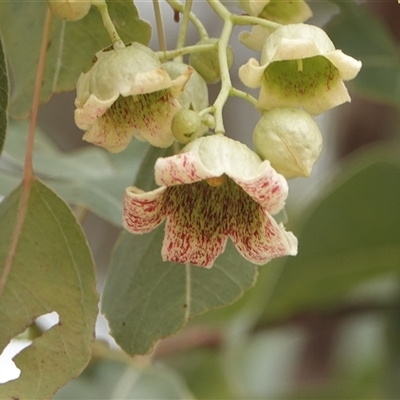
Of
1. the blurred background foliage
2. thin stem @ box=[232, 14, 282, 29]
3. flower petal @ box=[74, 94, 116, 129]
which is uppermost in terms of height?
flower petal @ box=[74, 94, 116, 129]

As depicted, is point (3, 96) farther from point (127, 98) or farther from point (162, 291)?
point (162, 291)

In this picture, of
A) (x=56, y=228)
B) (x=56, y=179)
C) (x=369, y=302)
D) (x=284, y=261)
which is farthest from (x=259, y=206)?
(x=369, y=302)

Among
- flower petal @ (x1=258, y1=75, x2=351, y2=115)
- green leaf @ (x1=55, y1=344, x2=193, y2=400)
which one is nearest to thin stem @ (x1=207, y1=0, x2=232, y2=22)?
flower petal @ (x1=258, y1=75, x2=351, y2=115)

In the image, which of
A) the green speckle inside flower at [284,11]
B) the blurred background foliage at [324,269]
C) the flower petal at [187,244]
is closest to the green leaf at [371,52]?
the blurred background foliage at [324,269]

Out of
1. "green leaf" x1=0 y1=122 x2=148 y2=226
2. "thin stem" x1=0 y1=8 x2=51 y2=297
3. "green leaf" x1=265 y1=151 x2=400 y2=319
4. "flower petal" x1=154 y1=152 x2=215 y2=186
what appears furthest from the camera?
"green leaf" x1=265 y1=151 x2=400 y2=319

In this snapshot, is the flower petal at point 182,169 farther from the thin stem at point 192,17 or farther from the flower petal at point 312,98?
the thin stem at point 192,17

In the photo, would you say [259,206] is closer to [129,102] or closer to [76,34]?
[129,102]

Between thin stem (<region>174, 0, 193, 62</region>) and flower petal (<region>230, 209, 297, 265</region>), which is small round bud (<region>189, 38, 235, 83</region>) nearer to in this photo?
thin stem (<region>174, 0, 193, 62</region>)

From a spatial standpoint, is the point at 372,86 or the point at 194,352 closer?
the point at 372,86
